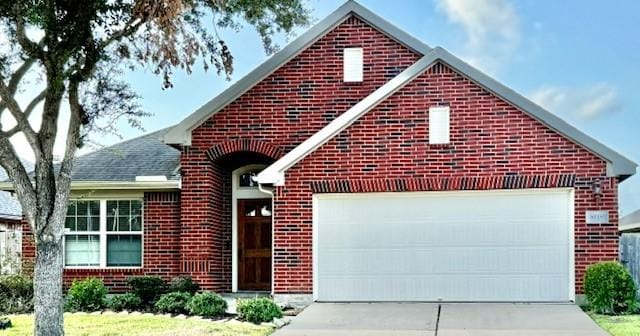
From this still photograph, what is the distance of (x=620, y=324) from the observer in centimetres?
1442

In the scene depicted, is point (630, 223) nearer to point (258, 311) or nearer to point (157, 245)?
point (157, 245)

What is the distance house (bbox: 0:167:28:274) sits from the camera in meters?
19.4

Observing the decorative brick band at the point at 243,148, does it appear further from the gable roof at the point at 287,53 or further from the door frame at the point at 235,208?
the door frame at the point at 235,208

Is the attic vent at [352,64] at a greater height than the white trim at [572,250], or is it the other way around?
the attic vent at [352,64]

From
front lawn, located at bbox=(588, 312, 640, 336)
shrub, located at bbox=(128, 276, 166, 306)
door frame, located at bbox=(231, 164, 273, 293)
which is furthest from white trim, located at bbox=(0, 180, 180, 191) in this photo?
front lawn, located at bbox=(588, 312, 640, 336)

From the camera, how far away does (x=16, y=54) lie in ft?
48.0

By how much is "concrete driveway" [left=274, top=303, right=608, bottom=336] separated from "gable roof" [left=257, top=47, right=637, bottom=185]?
9.27 feet

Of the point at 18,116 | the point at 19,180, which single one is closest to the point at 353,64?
the point at 18,116

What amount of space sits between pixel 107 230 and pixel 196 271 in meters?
2.75

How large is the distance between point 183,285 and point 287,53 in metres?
5.54

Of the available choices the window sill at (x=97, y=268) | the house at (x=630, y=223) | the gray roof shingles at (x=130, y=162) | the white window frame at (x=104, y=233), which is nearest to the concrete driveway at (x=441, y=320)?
the window sill at (x=97, y=268)

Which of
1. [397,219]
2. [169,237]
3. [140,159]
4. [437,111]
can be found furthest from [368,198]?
[140,159]

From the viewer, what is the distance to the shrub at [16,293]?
17.6m

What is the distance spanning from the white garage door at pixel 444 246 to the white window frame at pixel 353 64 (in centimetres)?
312
